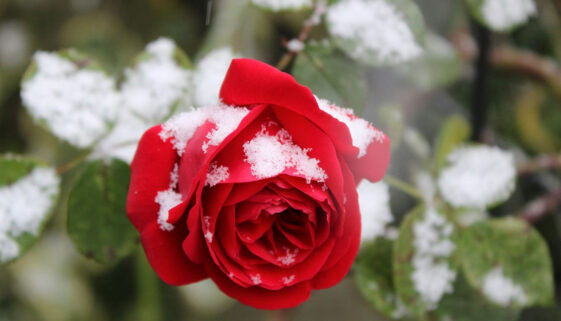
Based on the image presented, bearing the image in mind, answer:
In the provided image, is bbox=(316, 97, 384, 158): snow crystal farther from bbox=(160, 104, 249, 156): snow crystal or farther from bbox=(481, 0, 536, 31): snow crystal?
bbox=(481, 0, 536, 31): snow crystal

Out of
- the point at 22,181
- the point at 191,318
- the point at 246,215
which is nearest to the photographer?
the point at 246,215

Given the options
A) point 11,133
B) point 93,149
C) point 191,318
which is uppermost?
point 93,149

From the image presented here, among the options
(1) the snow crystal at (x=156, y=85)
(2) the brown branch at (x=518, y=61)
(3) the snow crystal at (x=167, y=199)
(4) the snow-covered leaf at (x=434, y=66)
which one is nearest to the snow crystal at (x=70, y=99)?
(1) the snow crystal at (x=156, y=85)

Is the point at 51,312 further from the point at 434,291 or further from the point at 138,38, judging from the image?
the point at 434,291

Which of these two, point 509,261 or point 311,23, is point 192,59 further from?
point 509,261

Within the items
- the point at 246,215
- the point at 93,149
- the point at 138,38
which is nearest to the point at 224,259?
the point at 246,215

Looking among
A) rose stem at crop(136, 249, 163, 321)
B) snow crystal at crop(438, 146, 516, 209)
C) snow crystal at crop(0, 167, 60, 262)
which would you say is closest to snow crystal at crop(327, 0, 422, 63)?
snow crystal at crop(438, 146, 516, 209)

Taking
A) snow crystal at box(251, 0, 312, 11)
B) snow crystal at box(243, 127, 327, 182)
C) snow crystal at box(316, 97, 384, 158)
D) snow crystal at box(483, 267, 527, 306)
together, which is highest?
snow crystal at box(251, 0, 312, 11)
